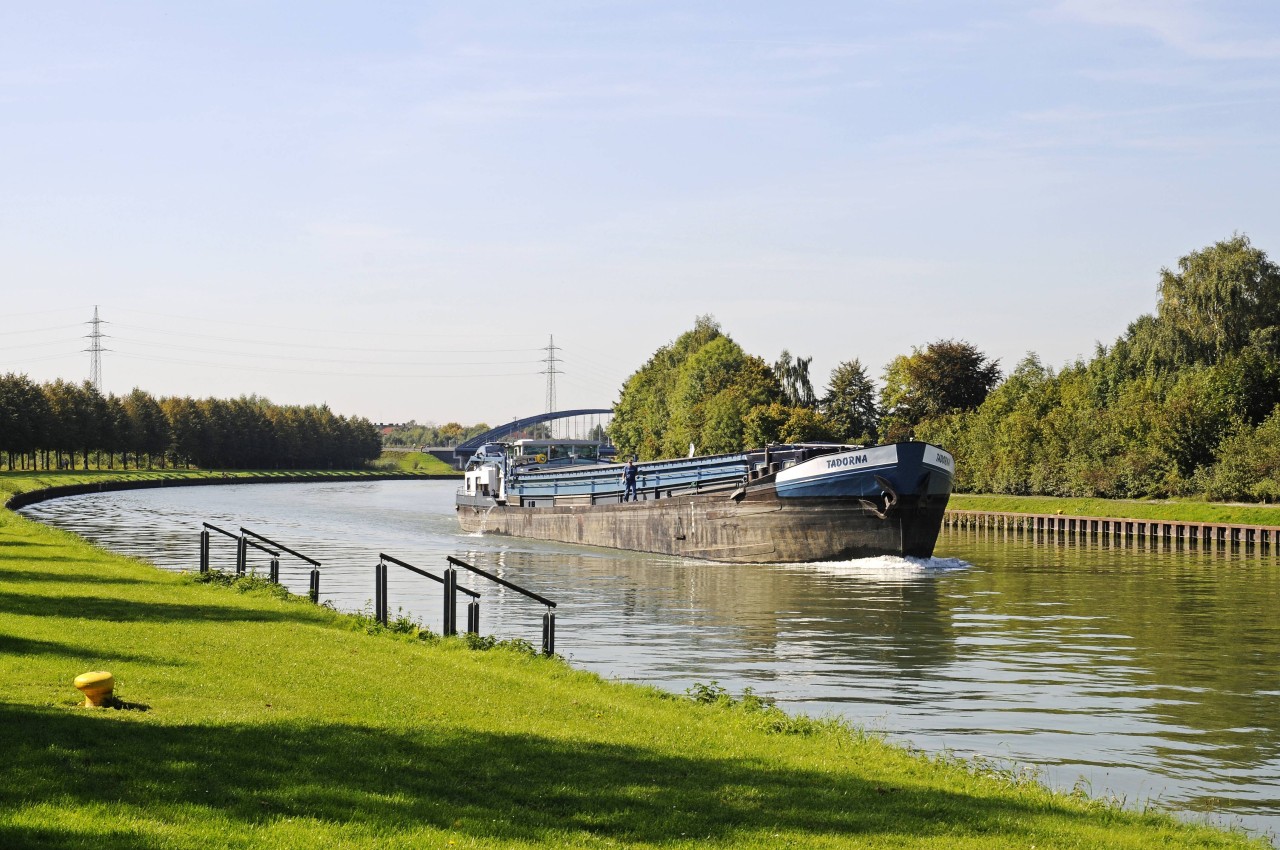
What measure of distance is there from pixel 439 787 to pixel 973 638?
61.3ft

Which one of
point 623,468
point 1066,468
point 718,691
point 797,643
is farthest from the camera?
point 1066,468

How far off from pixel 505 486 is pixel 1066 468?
33.2 m

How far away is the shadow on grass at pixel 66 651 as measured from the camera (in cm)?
1503

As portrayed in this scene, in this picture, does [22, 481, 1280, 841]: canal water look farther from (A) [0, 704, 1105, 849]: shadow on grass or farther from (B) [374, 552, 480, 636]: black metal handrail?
(A) [0, 704, 1105, 849]: shadow on grass

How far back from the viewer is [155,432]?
143 m

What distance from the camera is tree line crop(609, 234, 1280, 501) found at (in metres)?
66.2

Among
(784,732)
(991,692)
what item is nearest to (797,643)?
(991,692)

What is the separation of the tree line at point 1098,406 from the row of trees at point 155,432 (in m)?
57.4

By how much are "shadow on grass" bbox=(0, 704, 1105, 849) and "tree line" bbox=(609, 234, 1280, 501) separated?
182 ft

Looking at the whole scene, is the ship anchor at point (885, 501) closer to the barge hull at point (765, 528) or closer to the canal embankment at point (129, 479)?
the barge hull at point (765, 528)

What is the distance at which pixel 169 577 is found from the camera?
28.0 m

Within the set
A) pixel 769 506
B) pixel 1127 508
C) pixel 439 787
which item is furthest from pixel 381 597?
pixel 1127 508

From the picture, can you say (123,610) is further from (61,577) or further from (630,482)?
(630,482)

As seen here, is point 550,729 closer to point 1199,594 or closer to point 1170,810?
point 1170,810
